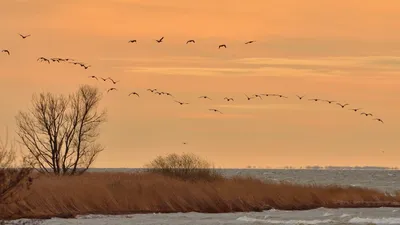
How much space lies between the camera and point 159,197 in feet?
146

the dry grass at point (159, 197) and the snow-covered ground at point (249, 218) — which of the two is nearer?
the snow-covered ground at point (249, 218)

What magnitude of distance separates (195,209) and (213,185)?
3158 mm

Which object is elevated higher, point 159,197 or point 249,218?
point 159,197

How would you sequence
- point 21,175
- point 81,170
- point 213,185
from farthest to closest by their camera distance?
point 81,170 → point 213,185 → point 21,175

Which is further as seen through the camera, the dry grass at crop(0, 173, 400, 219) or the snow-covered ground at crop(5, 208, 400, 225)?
the dry grass at crop(0, 173, 400, 219)

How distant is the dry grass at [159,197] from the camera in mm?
41812

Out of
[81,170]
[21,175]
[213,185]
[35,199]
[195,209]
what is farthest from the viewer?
[81,170]

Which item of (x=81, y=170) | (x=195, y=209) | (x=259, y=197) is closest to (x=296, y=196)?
(x=259, y=197)

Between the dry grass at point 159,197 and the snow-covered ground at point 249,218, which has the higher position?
the dry grass at point 159,197

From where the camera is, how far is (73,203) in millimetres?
42281

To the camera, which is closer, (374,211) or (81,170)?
(374,211)

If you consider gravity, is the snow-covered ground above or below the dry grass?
below

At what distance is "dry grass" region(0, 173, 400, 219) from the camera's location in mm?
41812

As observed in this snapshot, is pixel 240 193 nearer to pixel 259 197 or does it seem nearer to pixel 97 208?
pixel 259 197
